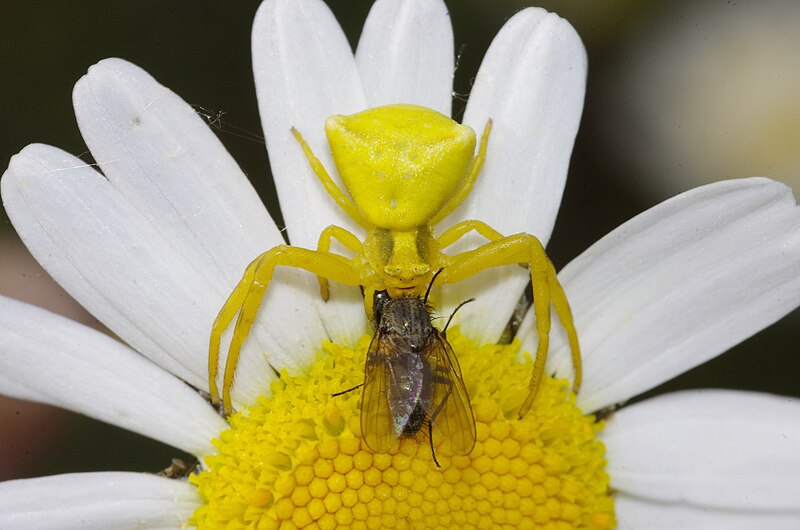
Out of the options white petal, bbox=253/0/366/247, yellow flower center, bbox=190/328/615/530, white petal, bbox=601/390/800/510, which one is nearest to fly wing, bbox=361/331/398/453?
yellow flower center, bbox=190/328/615/530

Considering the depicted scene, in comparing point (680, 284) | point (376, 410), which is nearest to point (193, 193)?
point (376, 410)

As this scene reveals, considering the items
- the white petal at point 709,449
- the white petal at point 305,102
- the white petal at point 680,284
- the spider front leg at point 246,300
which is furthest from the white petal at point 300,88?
the white petal at point 709,449

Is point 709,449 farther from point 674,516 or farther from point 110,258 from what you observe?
point 110,258

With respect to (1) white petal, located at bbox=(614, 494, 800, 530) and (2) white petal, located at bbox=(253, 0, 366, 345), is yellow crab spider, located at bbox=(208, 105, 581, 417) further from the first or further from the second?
(1) white petal, located at bbox=(614, 494, 800, 530)

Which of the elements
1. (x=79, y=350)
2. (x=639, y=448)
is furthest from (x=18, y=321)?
(x=639, y=448)

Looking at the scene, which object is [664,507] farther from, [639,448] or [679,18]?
[679,18]

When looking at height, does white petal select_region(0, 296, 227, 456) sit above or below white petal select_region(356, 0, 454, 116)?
below
